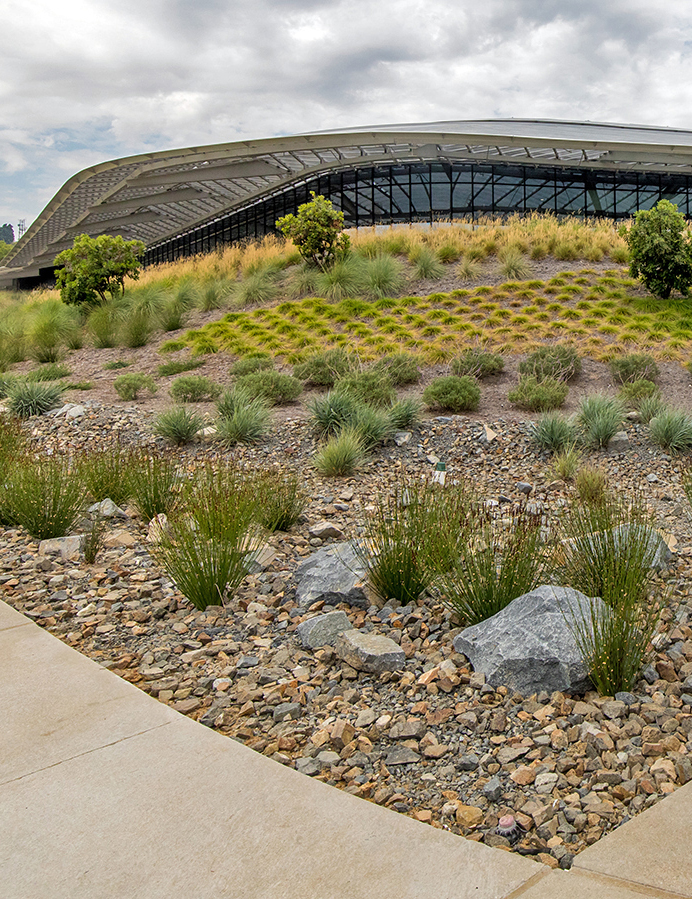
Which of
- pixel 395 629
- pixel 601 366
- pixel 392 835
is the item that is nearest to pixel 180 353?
pixel 601 366

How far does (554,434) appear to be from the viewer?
9141 millimetres

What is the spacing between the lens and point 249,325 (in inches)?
690

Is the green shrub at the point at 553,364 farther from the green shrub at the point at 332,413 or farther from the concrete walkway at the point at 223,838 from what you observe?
the concrete walkway at the point at 223,838

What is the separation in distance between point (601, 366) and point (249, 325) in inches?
332

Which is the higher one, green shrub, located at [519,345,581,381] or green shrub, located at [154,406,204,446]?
green shrub, located at [519,345,581,381]

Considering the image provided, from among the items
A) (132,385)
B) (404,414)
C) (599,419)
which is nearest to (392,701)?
(404,414)

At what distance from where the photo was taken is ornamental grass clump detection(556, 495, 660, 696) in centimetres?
335

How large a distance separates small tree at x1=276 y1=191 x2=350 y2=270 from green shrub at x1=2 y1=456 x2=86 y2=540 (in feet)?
47.5

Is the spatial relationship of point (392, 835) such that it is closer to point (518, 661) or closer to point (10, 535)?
point (518, 661)

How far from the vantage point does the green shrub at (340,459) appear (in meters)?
8.23

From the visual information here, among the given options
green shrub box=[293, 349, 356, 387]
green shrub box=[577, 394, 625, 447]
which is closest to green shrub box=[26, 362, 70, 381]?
green shrub box=[293, 349, 356, 387]

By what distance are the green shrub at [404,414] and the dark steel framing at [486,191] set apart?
23.9 meters

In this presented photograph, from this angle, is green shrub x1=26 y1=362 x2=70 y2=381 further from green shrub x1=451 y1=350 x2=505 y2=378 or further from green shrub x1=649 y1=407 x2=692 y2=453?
green shrub x1=649 y1=407 x2=692 y2=453

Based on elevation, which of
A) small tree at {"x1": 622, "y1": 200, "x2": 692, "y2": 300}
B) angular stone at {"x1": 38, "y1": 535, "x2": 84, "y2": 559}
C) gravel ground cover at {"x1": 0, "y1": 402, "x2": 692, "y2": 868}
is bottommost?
gravel ground cover at {"x1": 0, "y1": 402, "x2": 692, "y2": 868}
